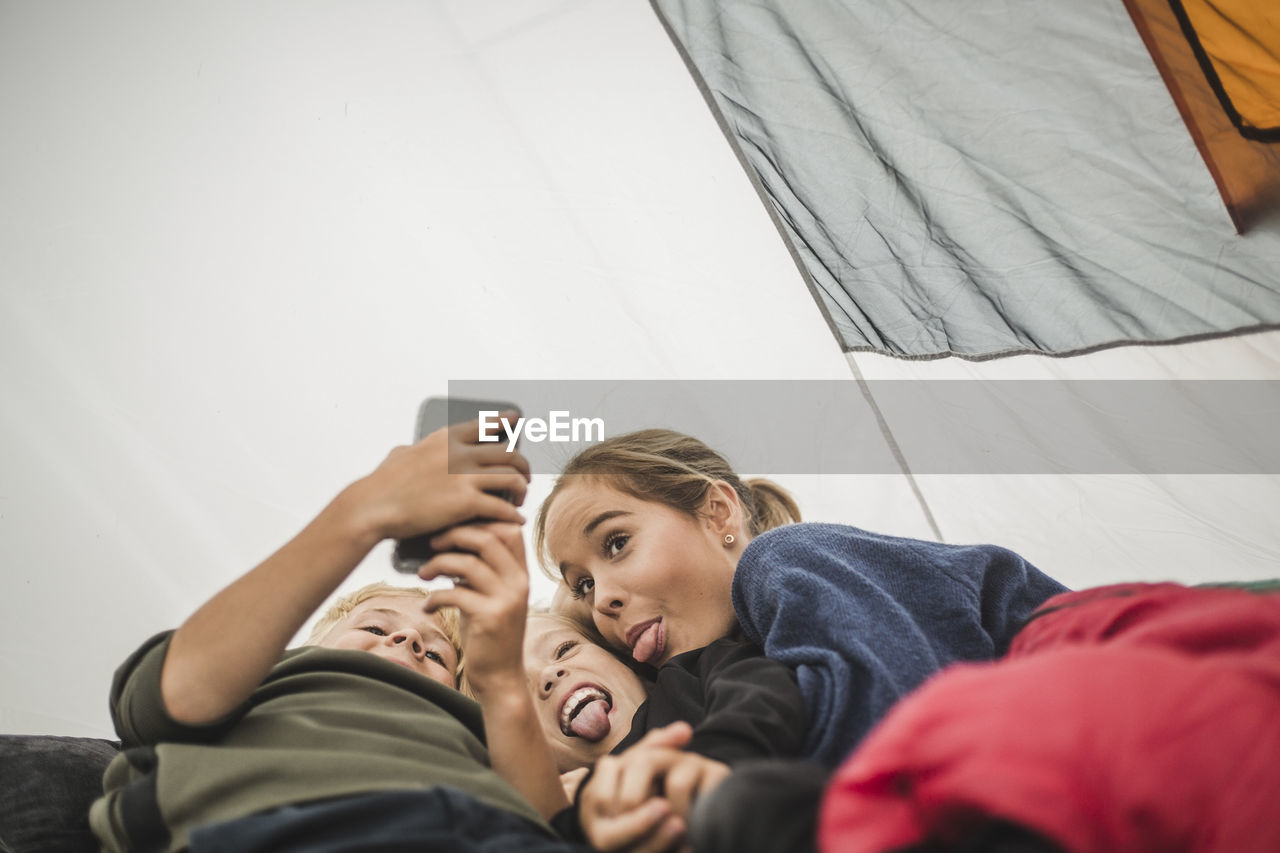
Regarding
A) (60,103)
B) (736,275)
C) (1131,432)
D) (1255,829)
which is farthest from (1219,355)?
(60,103)

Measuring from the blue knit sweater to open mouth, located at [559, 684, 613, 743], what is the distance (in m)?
0.19

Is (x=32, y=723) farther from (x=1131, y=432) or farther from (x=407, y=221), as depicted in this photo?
(x=1131, y=432)

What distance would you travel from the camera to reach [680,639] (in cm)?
101

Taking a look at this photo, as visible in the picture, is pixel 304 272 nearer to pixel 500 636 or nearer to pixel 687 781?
pixel 500 636

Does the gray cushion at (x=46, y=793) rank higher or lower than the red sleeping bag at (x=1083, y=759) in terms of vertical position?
higher

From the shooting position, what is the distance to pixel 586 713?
38.6 inches

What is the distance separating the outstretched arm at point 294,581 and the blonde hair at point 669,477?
1.52 ft

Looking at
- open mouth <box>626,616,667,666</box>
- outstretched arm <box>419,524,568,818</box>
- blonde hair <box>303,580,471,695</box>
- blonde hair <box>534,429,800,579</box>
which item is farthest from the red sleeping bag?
blonde hair <box>303,580,471,695</box>

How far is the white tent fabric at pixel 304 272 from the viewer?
1.13m

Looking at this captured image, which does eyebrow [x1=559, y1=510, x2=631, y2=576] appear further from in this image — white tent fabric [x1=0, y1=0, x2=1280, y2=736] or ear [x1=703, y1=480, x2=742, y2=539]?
white tent fabric [x1=0, y1=0, x2=1280, y2=736]

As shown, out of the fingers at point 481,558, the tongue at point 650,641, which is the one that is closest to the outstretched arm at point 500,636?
the fingers at point 481,558

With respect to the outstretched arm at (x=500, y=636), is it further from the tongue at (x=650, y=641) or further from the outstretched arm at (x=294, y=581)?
the tongue at (x=650, y=641)

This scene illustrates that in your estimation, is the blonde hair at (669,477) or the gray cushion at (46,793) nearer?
the gray cushion at (46,793)

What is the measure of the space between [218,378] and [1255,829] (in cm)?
118
